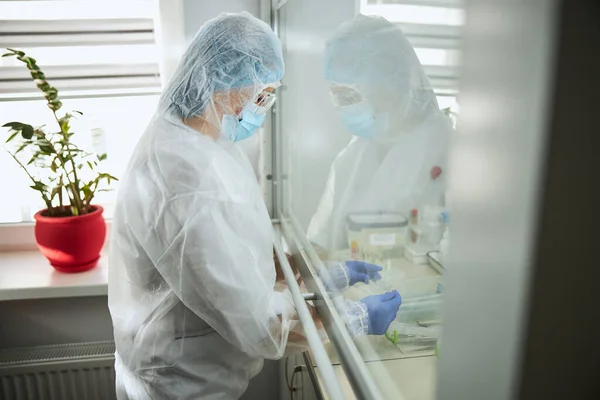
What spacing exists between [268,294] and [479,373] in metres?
0.74

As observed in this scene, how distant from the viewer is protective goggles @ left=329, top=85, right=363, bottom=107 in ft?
2.71

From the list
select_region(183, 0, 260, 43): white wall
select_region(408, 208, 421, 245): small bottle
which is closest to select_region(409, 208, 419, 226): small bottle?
select_region(408, 208, 421, 245): small bottle

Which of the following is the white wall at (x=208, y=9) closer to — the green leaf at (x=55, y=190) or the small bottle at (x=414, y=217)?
the green leaf at (x=55, y=190)

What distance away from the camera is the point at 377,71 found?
0.73m

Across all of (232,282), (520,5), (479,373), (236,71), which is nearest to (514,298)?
(479,373)

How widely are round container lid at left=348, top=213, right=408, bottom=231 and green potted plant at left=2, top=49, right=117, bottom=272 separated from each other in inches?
45.1

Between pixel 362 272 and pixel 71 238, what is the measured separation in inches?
48.3

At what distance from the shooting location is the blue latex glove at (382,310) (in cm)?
74

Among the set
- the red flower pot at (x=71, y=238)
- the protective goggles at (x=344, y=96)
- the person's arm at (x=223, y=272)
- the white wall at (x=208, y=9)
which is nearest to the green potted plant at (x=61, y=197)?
the red flower pot at (x=71, y=238)

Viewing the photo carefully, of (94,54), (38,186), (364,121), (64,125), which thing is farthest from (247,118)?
(94,54)

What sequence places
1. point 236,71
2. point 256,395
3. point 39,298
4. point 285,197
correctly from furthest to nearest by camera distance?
1. point 256,395
2. point 39,298
3. point 285,197
4. point 236,71

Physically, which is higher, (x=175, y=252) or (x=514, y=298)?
(x=514, y=298)

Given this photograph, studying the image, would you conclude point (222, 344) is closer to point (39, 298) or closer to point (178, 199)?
point (178, 199)

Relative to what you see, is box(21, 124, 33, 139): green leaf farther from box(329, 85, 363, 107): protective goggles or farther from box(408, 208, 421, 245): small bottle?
box(408, 208, 421, 245): small bottle
